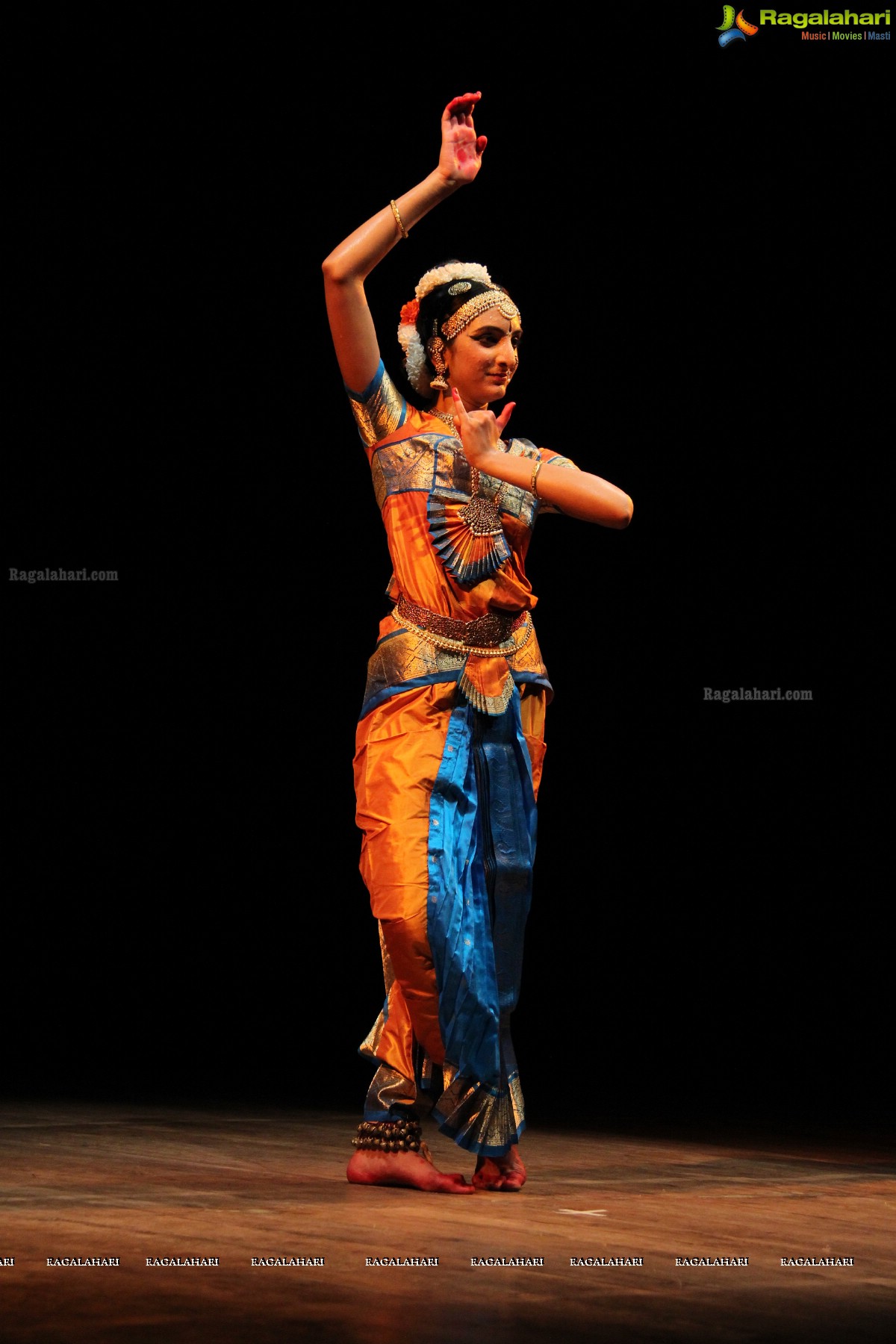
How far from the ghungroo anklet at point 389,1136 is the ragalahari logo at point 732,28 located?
129 inches

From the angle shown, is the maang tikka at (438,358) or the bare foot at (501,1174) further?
the maang tikka at (438,358)

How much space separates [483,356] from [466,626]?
483 mm

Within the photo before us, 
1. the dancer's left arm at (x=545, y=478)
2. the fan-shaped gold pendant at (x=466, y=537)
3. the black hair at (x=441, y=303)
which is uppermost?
the black hair at (x=441, y=303)

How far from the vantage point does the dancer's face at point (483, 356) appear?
3234 mm

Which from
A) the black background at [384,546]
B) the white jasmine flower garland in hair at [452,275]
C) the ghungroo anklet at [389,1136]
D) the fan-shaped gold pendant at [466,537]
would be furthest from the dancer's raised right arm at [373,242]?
the black background at [384,546]

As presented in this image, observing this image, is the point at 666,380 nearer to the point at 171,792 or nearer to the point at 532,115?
the point at 532,115

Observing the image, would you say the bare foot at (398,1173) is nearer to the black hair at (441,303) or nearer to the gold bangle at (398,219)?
the black hair at (441,303)

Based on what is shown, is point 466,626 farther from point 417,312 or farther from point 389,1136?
point 389,1136

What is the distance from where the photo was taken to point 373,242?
306 cm

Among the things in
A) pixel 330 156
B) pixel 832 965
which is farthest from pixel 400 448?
pixel 832 965

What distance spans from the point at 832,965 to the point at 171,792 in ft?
6.88

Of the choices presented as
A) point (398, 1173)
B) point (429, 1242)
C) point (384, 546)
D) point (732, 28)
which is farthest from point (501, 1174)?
point (732, 28)

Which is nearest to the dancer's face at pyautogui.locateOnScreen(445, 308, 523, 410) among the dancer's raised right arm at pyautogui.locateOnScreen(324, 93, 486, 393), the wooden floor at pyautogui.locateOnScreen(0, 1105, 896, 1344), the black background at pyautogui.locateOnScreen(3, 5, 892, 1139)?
the dancer's raised right arm at pyautogui.locateOnScreen(324, 93, 486, 393)

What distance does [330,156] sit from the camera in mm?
4996
